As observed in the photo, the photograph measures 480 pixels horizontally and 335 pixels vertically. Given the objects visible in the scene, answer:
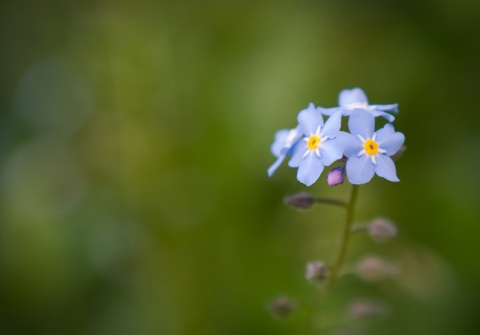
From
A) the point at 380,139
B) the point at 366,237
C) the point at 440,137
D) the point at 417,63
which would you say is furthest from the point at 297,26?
the point at 380,139

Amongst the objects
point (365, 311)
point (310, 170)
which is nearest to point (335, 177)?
point (310, 170)

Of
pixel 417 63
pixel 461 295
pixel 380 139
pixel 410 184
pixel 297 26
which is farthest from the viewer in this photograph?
pixel 297 26

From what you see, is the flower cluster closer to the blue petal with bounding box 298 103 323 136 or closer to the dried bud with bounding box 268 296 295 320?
the blue petal with bounding box 298 103 323 136

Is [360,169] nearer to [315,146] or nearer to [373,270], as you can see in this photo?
[315,146]

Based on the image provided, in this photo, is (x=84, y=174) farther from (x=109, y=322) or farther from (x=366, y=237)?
(x=366, y=237)

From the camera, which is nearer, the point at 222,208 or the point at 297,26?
the point at 222,208

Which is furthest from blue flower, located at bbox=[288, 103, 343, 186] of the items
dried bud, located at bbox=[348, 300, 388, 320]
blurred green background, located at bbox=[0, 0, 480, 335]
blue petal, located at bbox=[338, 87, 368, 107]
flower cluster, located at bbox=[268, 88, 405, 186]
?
blurred green background, located at bbox=[0, 0, 480, 335]
